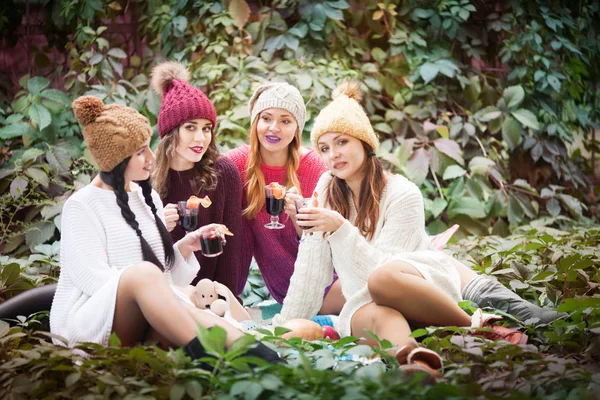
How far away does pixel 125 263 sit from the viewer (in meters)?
2.53

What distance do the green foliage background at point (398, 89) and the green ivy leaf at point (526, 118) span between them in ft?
0.07

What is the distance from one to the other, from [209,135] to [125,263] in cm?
101

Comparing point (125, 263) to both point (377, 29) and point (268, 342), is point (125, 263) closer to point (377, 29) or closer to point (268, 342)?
point (268, 342)

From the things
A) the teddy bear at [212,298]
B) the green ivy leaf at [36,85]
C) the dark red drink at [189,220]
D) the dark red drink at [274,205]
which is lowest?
the teddy bear at [212,298]

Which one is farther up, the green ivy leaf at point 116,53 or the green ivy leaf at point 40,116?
the green ivy leaf at point 116,53

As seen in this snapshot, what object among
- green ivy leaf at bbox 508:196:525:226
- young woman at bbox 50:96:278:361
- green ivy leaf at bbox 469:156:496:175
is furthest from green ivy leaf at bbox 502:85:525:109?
young woman at bbox 50:96:278:361

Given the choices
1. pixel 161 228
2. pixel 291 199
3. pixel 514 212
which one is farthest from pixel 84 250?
pixel 514 212

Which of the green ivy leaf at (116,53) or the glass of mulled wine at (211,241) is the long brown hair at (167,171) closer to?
the glass of mulled wine at (211,241)

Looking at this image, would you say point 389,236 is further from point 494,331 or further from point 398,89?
point 398,89

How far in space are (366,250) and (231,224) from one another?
0.90 m

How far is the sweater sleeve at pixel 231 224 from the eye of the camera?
3.48 m

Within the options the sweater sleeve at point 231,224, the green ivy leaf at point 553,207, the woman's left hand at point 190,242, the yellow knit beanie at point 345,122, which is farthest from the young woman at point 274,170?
the green ivy leaf at point 553,207

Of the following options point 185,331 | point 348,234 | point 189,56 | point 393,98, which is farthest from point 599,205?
point 185,331

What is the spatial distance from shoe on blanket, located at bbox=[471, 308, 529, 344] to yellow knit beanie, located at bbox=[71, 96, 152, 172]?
149cm
